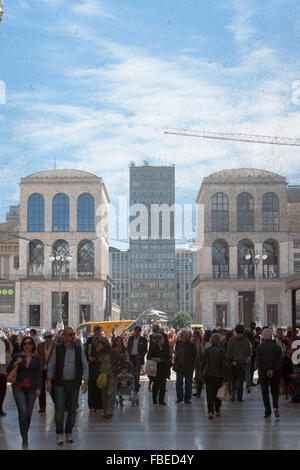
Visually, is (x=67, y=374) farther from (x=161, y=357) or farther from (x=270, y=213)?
(x=270, y=213)

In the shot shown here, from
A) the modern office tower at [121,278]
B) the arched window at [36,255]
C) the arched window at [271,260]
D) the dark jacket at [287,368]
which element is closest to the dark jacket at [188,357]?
the dark jacket at [287,368]

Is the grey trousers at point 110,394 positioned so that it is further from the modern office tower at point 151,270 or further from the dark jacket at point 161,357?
the modern office tower at point 151,270

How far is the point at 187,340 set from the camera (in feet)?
52.0

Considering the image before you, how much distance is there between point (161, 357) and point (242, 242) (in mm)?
61914

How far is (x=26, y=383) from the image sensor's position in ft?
33.4

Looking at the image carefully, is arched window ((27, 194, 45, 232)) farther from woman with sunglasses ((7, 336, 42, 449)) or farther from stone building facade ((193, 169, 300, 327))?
woman with sunglasses ((7, 336, 42, 449))

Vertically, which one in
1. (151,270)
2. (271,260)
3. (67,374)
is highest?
(151,270)

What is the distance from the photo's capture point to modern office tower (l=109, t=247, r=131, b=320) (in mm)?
157625

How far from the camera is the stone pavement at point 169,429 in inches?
396

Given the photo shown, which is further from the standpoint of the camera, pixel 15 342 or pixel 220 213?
pixel 220 213

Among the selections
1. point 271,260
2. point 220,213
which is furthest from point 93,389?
point 271,260

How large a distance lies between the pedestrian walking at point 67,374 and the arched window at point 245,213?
6672 centimetres
